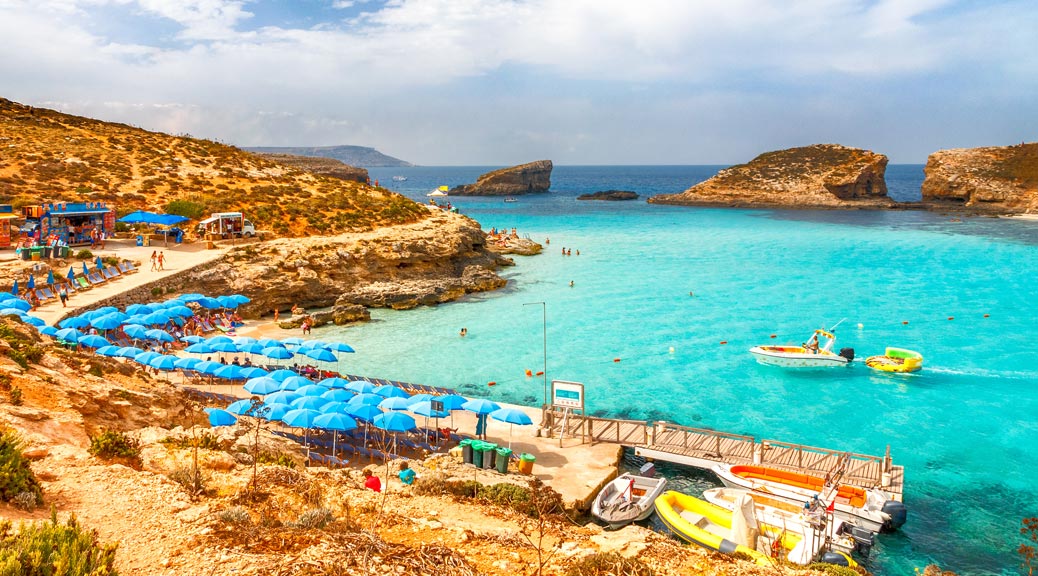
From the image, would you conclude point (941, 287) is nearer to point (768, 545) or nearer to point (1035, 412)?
point (1035, 412)

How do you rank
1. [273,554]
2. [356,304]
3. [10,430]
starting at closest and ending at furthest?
[273,554]
[10,430]
[356,304]

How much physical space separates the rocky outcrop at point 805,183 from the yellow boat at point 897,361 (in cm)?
9310

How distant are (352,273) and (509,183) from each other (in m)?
120

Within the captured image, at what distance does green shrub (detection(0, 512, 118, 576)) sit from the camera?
583 cm

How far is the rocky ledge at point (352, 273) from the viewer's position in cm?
3581

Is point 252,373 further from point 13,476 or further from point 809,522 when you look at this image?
point 809,522

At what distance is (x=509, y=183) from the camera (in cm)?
15700

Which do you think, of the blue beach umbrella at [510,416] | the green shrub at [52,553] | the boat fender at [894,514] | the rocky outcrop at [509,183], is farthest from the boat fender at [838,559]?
the rocky outcrop at [509,183]

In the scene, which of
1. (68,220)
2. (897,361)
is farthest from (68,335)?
(897,361)

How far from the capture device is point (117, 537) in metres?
7.67

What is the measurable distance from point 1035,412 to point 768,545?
17622 mm

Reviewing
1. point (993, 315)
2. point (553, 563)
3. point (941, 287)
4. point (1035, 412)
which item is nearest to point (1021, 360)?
point (1035, 412)

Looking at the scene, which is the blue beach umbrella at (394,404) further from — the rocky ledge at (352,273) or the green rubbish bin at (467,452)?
the rocky ledge at (352,273)

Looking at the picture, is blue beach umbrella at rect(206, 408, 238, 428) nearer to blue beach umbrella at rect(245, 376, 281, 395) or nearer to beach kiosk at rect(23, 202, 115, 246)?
blue beach umbrella at rect(245, 376, 281, 395)
